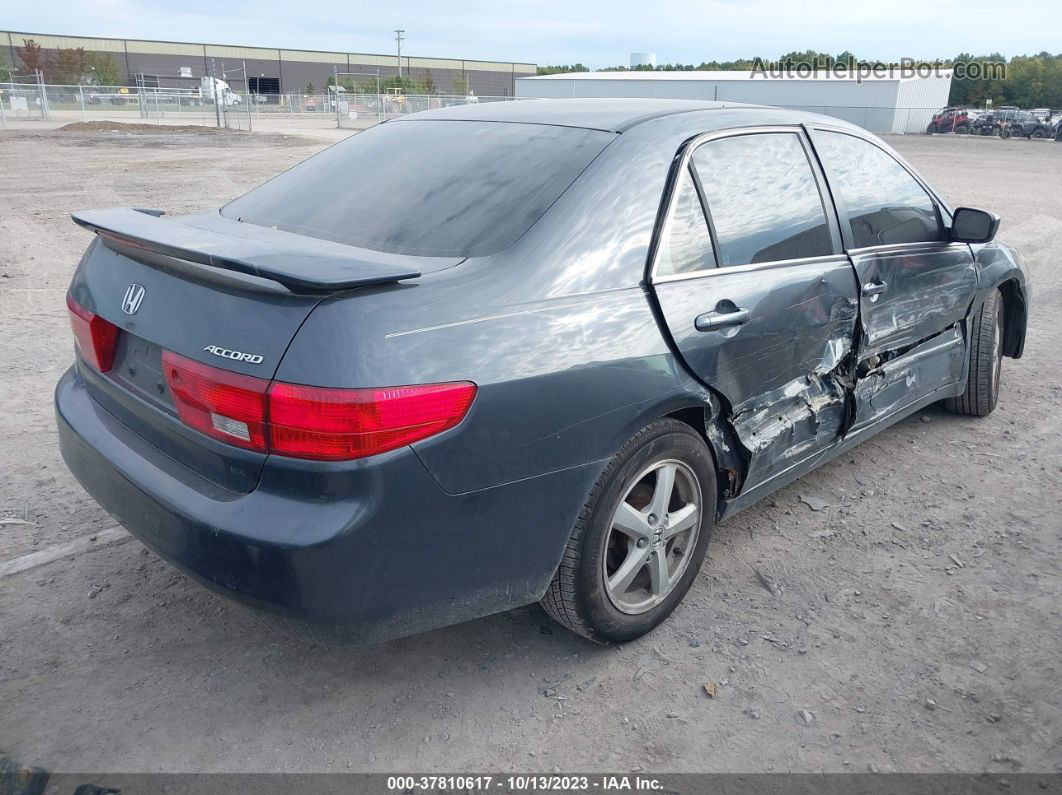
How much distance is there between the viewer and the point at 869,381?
370cm

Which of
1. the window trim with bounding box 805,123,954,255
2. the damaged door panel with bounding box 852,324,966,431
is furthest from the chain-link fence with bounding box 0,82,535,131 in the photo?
the damaged door panel with bounding box 852,324,966,431

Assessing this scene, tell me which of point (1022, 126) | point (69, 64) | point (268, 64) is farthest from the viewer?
point (268, 64)

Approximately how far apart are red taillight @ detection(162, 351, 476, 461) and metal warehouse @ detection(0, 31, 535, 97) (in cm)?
6895

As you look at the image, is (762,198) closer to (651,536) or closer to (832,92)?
(651,536)

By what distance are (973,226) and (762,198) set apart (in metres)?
1.44

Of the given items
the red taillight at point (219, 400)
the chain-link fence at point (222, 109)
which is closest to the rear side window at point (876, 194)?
the red taillight at point (219, 400)

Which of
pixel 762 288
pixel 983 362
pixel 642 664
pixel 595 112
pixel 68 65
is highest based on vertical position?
pixel 68 65

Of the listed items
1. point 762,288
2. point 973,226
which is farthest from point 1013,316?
point 762,288

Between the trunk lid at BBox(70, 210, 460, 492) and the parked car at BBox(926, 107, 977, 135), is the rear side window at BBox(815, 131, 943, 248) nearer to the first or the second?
the trunk lid at BBox(70, 210, 460, 492)

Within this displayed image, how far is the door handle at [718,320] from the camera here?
2.77 m

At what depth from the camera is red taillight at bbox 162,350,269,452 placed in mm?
2123

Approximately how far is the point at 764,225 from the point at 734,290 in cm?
38

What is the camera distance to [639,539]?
110 inches

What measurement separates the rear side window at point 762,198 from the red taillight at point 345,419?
133 centimetres
